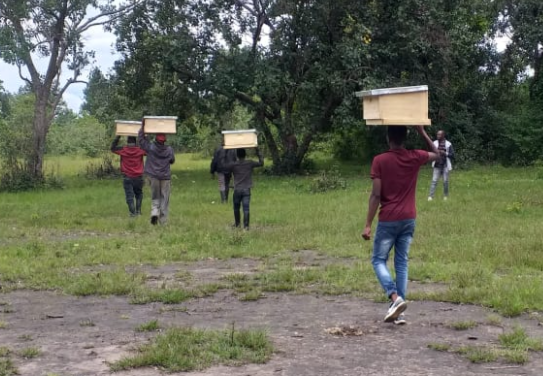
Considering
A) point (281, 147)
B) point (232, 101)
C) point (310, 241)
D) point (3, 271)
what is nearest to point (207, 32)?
point (232, 101)

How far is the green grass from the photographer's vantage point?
5105 mm

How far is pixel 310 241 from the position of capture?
442 inches

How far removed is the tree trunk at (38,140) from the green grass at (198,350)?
1954cm

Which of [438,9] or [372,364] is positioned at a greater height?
[438,9]

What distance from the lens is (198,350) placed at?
5.38 metres

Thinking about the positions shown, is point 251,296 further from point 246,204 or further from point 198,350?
point 246,204

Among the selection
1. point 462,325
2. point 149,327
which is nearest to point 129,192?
point 149,327

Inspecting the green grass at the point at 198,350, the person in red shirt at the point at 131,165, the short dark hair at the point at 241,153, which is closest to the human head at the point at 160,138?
the person in red shirt at the point at 131,165

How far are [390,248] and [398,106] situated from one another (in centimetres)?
137

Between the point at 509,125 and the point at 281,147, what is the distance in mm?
10522

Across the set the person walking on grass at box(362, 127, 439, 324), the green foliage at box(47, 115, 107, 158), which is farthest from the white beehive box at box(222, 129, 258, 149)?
the green foliage at box(47, 115, 107, 158)

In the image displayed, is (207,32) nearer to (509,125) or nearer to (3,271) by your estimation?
(509,125)

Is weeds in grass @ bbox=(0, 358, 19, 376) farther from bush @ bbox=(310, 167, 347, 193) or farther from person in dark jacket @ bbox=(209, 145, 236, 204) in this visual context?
bush @ bbox=(310, 167, 347, 193)

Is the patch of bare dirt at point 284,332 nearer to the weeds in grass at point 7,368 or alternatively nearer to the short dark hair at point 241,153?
the weeds in grass at point 7,368
